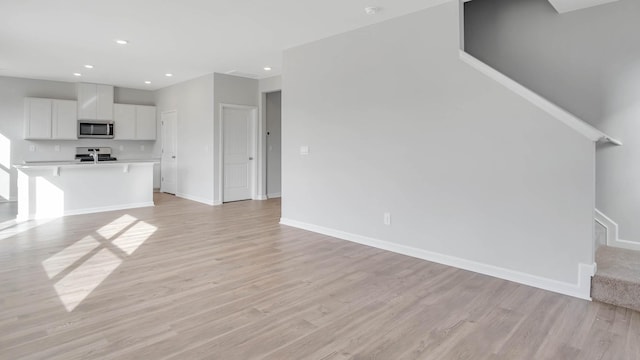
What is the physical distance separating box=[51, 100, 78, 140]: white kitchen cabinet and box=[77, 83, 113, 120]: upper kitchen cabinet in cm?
13

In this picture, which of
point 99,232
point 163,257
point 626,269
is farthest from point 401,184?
point 99,232

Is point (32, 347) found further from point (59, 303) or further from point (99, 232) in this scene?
point (99, 232)

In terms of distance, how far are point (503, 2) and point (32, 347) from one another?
524cm

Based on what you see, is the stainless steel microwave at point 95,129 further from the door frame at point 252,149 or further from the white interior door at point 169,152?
the door frame at point 252,149

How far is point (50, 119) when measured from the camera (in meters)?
7.73

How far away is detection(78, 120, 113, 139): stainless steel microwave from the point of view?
320 inches

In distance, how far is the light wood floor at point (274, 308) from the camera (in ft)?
6.97

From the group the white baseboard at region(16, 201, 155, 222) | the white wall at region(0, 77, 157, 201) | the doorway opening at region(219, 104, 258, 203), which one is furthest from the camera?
the white wall at region(0, 77, 157, 201)

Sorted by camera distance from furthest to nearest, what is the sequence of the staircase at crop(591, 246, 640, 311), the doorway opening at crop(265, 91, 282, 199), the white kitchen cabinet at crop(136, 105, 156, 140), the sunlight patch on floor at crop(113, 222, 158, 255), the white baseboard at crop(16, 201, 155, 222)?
the white kitchen cabinet at crop(136, 105, 156, 140) < the doorway opening at crop(265, 91, 282, 199) < the white baseboard at crop(16, 201, 155, 222) < the sunlight patch on floor at crop(113, 222, 158, 255) < the staircase at crop(591, 246, 640, 311)

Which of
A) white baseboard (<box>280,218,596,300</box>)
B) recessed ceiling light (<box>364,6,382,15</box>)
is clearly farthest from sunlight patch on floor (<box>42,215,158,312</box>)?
recessed ceiling light (<box>364,6,382,15</box>)

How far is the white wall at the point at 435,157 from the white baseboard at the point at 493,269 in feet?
0.05

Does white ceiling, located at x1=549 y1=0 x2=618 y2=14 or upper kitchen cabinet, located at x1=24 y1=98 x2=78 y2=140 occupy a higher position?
white ceiling, located at x1=549 y1=0 x2=618 y2=14

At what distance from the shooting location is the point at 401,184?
4.02m

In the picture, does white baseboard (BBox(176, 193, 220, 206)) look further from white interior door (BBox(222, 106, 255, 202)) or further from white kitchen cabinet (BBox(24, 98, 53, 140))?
white kitchen cabinet (BBox(24, 98, 53, 140))
